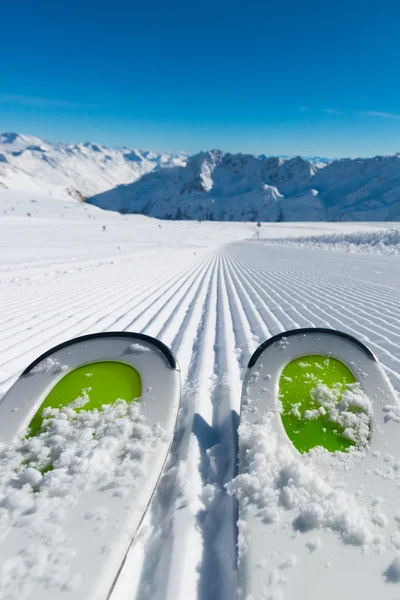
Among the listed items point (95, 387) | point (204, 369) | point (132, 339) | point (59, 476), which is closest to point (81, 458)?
point (59, 476)

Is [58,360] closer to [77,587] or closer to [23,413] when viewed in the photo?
[23,413]

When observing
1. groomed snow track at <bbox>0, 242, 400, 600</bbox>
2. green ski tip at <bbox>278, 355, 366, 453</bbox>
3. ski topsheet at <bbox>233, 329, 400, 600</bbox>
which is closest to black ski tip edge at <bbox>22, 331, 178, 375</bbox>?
groomed snow track at <bbox>0, 242, 400, 600</bbox>

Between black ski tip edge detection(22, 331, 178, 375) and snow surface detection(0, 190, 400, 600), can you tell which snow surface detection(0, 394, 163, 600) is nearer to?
snow surface detection(0, 190, 400, 600)

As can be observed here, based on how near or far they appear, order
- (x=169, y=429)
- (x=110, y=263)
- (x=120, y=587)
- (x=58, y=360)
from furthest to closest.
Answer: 1. (x=110, y=263)
2. (x=58, y=360)
3. (x=169, y=429)
4. (x=120, y=587)

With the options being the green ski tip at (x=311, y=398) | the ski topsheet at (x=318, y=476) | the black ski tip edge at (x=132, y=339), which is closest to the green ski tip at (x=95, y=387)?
the black ski tip edge at (x=132, y=339)

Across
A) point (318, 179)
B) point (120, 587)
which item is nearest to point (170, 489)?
point (120, 587)
